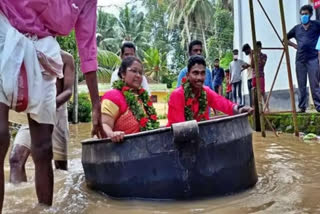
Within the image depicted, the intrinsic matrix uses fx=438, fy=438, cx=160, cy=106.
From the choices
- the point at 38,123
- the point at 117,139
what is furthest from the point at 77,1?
the point at 117,139

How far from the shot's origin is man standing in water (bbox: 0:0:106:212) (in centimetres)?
Answer: 201

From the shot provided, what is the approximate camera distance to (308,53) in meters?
6.91

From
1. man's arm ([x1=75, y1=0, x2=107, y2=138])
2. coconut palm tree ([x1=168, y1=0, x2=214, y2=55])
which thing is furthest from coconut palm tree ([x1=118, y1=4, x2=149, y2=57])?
Answer: man's arm ([x1=75, y1=0, x2=107, y2=138])

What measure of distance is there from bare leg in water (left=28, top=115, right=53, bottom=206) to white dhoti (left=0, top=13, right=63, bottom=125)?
7 cm

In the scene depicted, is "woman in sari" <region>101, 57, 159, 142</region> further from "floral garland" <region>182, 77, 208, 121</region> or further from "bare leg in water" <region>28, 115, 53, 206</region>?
"bare leg in water" <region>28, 115, 53, 206</region>

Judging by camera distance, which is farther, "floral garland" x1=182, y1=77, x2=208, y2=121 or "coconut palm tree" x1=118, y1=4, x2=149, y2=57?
"coconut palm tree" x1=118, y1=4, x2=149, y2=57

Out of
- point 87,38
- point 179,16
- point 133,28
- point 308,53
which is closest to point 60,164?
point 87,38

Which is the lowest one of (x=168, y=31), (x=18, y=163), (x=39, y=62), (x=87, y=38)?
(x=18, y=163)

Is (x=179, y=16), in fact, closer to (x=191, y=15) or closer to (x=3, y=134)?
(x=191, y=15)

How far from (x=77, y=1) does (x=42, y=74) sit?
0.44 metres

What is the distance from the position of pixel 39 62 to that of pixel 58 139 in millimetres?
1851

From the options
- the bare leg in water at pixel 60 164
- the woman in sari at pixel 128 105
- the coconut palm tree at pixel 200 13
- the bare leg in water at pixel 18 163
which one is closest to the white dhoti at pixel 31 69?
the woman in sari at pixel 128 105

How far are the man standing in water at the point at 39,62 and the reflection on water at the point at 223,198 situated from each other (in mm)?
443

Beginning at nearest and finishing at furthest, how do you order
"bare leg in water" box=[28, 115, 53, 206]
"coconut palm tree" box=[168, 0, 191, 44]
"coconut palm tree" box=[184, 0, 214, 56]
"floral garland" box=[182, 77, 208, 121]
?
"bare leg in water" box=[28, 115, 53, 206] → "floral garland" box=[182, 77, 208, 121] → "coconut palm tree" box=[184, 0, 214, 56] → "coconut palm tree" box=[168, 0, 191, 44]
